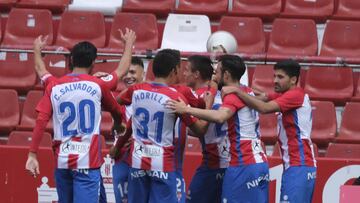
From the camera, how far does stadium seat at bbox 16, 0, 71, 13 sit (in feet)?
48.2

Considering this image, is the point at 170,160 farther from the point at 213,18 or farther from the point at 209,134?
the point at 213,18

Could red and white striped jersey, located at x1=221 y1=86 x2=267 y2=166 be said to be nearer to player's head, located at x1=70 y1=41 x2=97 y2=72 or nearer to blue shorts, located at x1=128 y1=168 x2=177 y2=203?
blue shorts, located at x1=128 y1=168 x2=177 y2=203

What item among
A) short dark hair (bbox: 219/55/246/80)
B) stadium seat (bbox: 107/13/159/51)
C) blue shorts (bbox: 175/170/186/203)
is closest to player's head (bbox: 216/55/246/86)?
short dark hair (bbox: 219/55/246/80)

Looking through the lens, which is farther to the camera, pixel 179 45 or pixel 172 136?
pixel 179 45

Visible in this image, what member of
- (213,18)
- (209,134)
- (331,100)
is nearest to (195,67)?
(209,134)

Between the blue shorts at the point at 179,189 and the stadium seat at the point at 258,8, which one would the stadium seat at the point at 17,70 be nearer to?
the stadium seat at the point at 258,8

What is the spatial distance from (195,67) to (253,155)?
102cm

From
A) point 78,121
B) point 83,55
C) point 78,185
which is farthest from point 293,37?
point 78,185

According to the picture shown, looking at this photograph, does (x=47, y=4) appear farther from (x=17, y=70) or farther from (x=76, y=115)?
(x=76, y=115)

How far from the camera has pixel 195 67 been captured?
394 inches

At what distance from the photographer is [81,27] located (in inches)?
564

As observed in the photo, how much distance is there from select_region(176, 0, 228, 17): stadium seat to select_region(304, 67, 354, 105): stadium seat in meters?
1.70

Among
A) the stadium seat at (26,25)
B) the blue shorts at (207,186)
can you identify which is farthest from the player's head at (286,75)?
the stadium seat at (26,25)

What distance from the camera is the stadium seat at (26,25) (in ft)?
46.9
